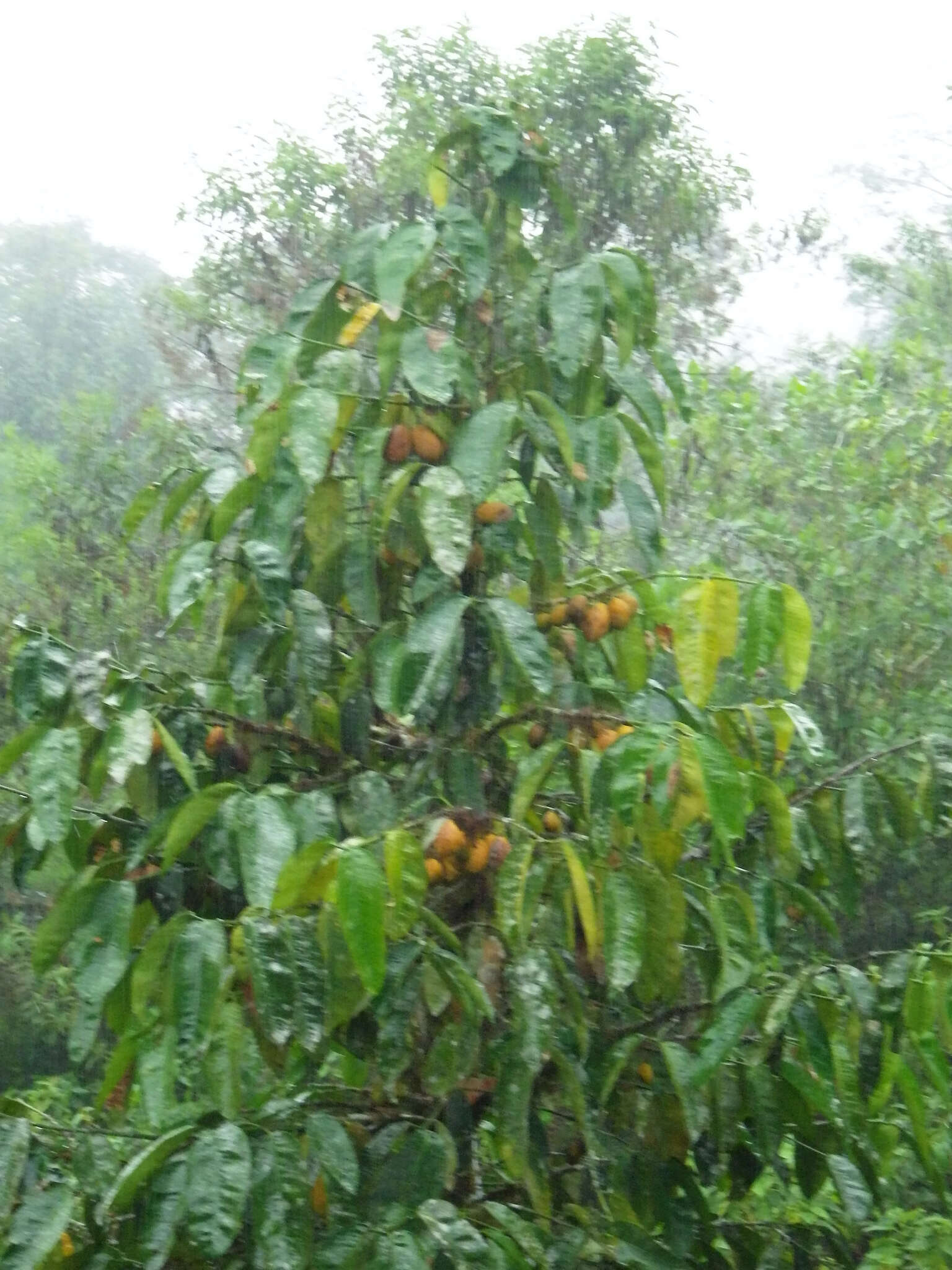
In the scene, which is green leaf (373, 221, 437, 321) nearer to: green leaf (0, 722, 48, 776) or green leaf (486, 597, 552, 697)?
green leaf (486, 597, 552, 697)

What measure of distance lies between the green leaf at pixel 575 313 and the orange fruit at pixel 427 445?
14 centimetres

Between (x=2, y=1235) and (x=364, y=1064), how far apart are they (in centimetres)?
43

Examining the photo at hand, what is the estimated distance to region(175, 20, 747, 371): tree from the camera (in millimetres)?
5414

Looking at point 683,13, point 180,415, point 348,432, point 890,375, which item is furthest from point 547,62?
point 348,432

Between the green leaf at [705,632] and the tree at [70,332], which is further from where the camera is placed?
the tree at [70,332]

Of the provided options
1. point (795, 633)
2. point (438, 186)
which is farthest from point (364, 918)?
point (438, 186)

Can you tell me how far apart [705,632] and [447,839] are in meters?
0.29

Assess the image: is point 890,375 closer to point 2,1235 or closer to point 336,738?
point 336,738

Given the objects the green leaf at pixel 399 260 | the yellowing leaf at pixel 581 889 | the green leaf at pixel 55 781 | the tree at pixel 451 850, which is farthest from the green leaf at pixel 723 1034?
the green leaf at pixel 399 260

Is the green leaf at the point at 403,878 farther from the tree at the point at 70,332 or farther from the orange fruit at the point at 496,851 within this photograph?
the tree at the point at 70,332

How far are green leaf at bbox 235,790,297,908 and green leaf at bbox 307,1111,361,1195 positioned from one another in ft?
0.63

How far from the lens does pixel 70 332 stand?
9.34 meters

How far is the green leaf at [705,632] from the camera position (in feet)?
3.83

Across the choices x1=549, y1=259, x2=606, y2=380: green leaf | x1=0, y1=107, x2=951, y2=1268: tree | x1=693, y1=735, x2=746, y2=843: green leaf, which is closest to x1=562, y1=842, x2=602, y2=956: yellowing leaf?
x1=0, y1=107, x2=951, y2=1268: tree
